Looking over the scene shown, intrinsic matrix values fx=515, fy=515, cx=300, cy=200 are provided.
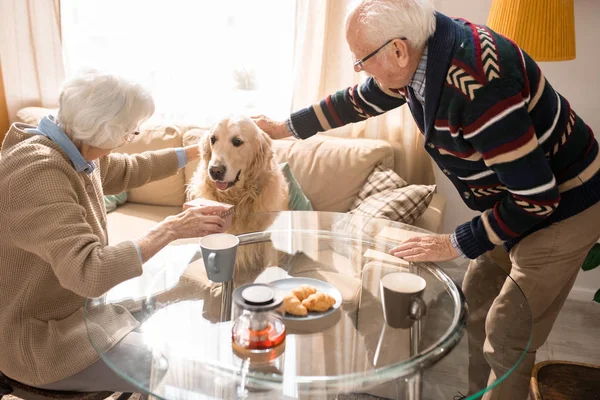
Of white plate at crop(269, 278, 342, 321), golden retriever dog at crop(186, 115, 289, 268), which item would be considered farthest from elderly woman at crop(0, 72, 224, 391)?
golden retriever dog at crop(186, 115, 289, 268)

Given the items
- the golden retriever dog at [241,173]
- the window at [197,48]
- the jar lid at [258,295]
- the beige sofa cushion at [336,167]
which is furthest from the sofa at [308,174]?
the jar lid at [258,295]

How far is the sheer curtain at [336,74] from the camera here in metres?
2.73

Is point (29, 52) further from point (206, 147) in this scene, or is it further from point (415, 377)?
point (415, 377)

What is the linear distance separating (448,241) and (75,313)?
3.38 ft

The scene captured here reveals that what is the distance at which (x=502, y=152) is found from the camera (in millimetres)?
1218

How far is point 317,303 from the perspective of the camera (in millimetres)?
1336

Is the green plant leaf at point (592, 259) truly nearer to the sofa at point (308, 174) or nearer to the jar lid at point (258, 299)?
the sofa at point (308, 174)

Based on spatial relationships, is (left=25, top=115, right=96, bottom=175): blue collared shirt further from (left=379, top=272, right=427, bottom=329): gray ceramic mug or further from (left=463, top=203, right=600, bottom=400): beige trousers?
(left=463, top=203, right=600, bottom=400): beige trousers

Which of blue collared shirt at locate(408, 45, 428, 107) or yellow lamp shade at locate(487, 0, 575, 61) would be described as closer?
blue collared shirt at locate(408, 45, 428, 107)

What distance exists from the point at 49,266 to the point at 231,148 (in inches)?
34.7

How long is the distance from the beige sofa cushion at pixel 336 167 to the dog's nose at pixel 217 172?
0.73 metres

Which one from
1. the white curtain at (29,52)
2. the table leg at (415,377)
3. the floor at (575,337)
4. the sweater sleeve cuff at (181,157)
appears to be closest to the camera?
A: the table leg at (415,377)

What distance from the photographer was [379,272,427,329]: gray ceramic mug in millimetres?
1263

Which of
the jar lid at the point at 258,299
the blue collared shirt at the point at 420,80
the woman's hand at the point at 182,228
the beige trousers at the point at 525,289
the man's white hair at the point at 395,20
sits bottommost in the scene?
the beige trousers at the point at 525,289
